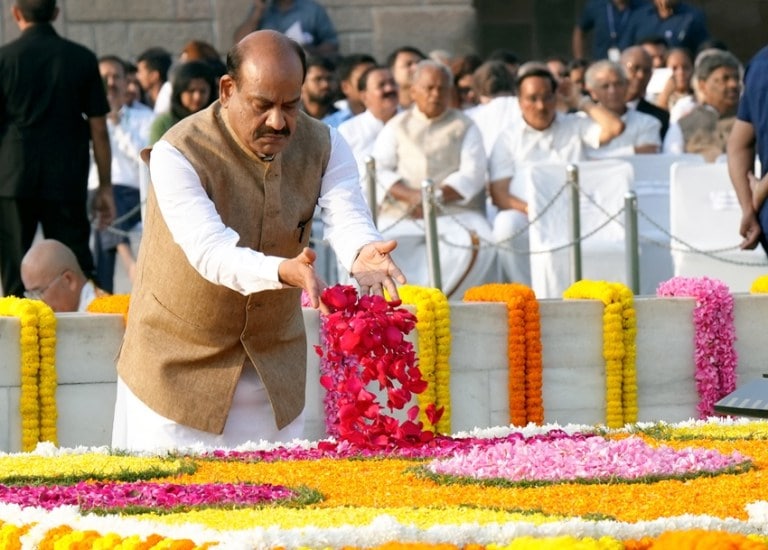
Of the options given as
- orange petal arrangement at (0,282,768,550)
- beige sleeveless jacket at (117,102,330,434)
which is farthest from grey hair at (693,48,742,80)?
beige sleeveless jacket at (117,102,330,434)

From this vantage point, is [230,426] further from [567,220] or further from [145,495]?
[567,220]

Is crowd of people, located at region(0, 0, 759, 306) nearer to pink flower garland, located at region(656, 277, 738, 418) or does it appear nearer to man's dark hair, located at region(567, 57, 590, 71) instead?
man's dark hair, located at region(567, 57, 590, 71)

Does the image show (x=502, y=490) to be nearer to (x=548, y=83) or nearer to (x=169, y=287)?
(x=169, y=287)

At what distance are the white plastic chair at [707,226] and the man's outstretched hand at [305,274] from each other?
6.38 meters

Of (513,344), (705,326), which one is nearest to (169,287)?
(513,344)

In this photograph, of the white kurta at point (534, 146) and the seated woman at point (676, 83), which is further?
the seated woman at point (676, 83)

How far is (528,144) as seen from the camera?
1159 cm

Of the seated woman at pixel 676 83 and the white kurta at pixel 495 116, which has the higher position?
the seated woman at pixel 676 83

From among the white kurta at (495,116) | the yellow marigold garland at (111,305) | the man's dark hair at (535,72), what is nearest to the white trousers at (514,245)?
the white kurta at (495,116)

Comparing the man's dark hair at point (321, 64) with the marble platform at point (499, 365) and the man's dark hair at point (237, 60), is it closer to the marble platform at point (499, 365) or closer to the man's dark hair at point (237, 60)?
the marble platform at point (499, 365)

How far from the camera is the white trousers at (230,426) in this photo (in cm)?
534

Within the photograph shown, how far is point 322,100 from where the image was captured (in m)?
12.0

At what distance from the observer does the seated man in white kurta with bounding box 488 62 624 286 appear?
11102 mm

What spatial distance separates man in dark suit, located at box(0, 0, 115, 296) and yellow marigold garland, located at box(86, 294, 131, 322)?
244cm
